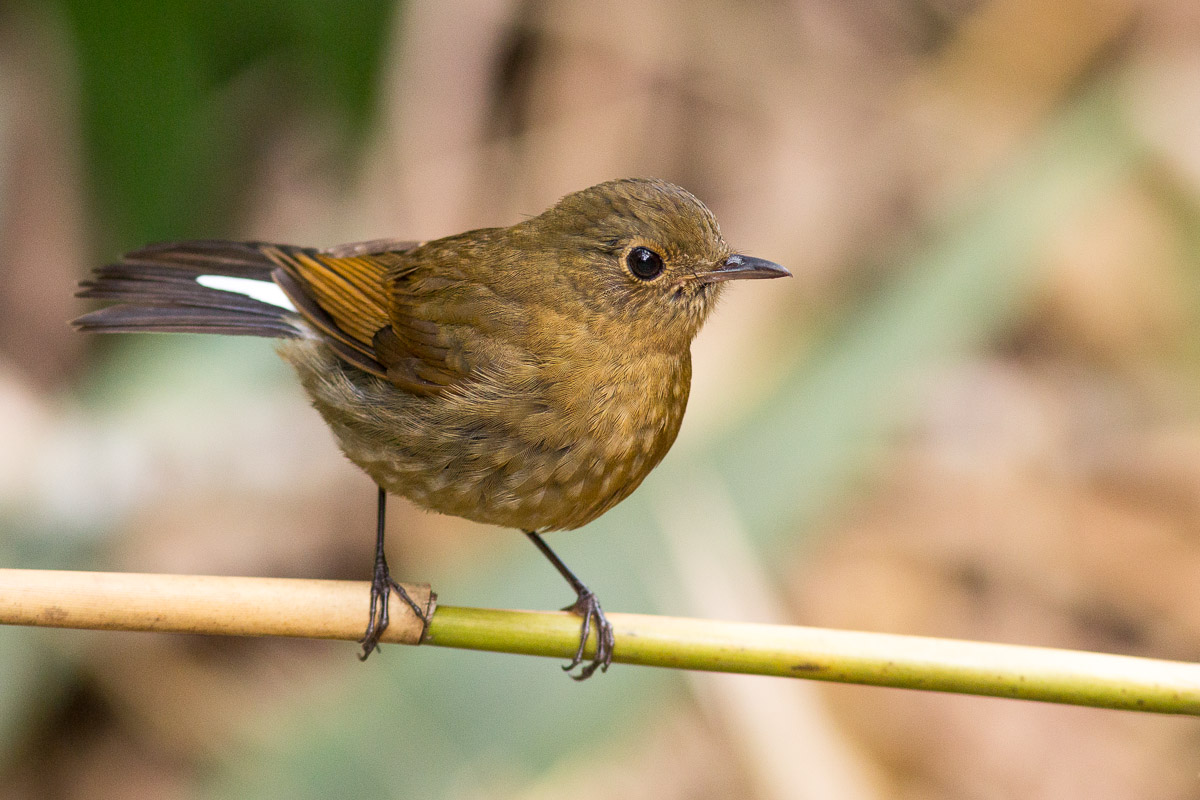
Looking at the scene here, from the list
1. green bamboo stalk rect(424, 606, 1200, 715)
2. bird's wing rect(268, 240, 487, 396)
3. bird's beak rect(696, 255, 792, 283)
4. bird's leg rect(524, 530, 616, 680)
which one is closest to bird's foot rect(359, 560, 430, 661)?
green bamboo stalk rect(424, 606, 1200, 715)

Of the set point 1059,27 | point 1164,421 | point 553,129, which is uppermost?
point 1059,27

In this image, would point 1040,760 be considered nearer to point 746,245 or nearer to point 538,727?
point 746,245

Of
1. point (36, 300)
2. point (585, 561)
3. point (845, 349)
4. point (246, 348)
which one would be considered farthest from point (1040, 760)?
point (36, 300)

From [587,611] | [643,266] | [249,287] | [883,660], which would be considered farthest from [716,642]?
[249,287]

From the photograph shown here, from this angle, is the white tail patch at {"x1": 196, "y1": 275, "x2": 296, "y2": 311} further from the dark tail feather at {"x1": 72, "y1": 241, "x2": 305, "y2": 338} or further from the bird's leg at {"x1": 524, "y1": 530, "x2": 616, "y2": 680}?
the bird's leg at {"x1": 524, "y1": 530, "x2": 616, "y2": 680}

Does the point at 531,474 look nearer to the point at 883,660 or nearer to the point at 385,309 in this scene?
the point at 385,309
